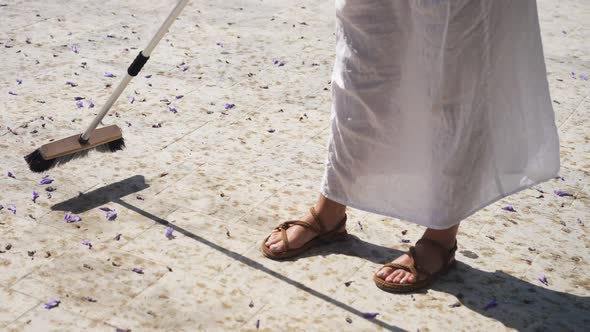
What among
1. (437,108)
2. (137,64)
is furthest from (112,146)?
(437,108)

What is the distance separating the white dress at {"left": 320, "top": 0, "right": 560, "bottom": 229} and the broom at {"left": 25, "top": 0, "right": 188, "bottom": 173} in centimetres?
89

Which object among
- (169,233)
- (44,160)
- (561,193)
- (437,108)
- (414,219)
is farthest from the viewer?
(561,193)

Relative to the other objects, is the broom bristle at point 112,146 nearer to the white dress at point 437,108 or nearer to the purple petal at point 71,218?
the purple petal at point 71,218

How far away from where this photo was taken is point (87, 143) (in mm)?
3291

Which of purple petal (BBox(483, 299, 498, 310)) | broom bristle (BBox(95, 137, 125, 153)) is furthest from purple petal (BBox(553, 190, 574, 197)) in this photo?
broom bristle (BBox(95, 137, 125, 153))


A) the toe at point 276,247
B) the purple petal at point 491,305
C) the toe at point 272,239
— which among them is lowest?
the purple petal at point 491,305

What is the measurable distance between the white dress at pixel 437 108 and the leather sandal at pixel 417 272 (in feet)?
0.48

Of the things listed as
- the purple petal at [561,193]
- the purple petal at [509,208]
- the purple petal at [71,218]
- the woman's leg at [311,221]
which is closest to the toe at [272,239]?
the woman's leg at [311,221]

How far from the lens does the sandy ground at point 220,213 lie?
256 centimetres

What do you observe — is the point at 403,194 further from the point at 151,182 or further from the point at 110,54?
the point at 110,54

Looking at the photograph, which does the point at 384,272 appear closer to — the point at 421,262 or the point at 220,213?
the point at 421,262

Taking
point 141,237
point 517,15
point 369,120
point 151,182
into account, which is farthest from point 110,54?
point 517,15

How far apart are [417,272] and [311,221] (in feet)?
1.39

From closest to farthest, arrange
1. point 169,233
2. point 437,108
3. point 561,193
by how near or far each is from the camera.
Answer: point 437,108 < point 169,233 < point 561,193
